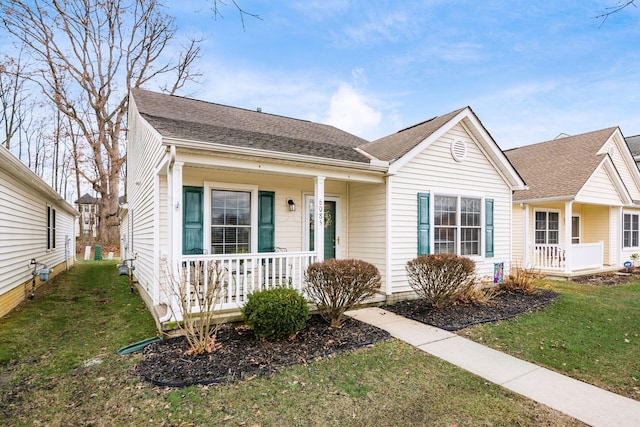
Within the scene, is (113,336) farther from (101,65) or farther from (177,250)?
(101,65)

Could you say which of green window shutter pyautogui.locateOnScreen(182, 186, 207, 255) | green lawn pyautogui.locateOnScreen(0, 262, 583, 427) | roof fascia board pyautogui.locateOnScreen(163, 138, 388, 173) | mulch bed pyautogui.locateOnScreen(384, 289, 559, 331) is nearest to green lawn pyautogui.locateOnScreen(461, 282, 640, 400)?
mulch bed pyautogui.locateOnScreen(384, 289, 559, 331)

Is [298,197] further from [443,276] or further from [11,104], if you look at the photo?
[11,104]

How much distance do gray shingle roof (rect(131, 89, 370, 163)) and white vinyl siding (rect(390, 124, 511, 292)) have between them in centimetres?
124

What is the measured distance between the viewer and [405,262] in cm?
744

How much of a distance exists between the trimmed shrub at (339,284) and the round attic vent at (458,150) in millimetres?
4345

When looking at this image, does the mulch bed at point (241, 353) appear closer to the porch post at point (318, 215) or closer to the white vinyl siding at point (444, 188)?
the porch post at point (318, 215)

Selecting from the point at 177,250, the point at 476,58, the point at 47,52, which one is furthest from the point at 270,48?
the point at 47,52

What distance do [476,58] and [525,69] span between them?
1472 mm

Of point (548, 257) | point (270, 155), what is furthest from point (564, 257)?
point (270, 155)

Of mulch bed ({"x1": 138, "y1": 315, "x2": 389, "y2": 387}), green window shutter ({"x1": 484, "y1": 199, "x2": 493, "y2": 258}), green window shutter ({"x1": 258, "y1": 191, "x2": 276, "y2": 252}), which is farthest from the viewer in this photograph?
green window shutter ({"x1": 484, "y1": 199, "x2": 493, "y2": 258})

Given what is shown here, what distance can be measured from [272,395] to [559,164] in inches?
566

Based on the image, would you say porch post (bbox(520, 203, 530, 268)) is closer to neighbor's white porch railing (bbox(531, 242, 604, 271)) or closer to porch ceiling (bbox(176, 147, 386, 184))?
neighbor's white porch railing (bbox(531, 242, 604, 271))

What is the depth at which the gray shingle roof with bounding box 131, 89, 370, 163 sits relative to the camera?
5930 millimetres

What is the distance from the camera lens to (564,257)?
37.6ft
